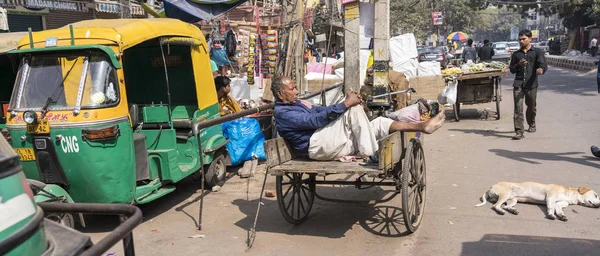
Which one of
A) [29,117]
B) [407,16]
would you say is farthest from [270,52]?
[407,16]

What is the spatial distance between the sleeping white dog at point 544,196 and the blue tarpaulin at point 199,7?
18.3 feet

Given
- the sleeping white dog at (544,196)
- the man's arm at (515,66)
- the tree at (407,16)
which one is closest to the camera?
the sleeping white dog at (544,196)

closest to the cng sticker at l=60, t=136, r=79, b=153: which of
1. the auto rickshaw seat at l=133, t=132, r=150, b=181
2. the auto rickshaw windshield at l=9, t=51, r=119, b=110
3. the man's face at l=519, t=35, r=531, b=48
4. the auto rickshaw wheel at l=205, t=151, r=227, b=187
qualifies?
the auto rickshaw windshield at l=9, t=51, r=119, b=110

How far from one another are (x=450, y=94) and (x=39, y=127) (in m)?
8.72

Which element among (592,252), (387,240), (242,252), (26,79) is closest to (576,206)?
(592,252)

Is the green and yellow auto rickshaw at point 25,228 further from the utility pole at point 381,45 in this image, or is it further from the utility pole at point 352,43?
the utility pole at point 352,43

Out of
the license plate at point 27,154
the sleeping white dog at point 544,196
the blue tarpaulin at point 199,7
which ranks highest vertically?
the blue tarpaulin at point 199,7

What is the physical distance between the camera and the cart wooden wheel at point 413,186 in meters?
4.96

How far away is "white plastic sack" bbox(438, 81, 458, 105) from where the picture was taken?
38.3 ft

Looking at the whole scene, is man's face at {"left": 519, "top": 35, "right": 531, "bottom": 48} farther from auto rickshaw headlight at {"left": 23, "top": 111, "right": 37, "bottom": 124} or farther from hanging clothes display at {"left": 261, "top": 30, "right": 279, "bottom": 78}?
auto rickshaw headlight at {"left": 23, "top": 111, "right": 37, "bottom": 124}

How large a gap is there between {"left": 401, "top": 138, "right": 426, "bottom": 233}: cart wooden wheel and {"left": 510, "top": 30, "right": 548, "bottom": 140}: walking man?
16.7 feet

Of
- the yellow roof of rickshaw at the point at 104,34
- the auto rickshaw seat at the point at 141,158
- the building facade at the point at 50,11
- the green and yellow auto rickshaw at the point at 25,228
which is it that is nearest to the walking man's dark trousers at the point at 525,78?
the yellow roof of rickshaw at the point at 104,34

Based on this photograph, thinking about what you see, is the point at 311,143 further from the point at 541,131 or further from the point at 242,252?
the point at 541,131

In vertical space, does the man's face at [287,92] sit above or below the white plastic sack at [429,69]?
above
